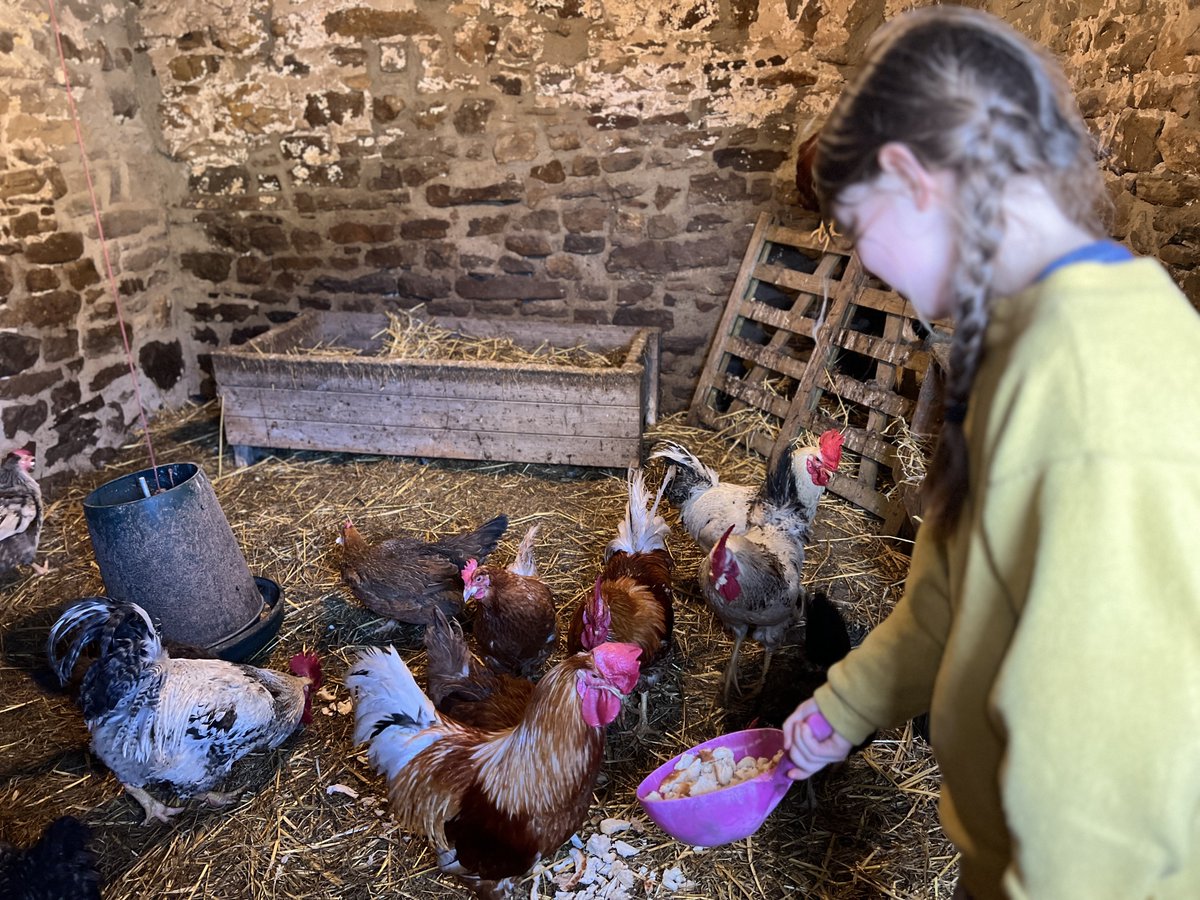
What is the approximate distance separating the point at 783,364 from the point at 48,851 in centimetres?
364

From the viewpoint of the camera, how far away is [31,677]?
2.93 m

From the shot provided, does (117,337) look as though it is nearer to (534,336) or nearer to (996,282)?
(534,336)

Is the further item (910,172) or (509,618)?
(509,618)

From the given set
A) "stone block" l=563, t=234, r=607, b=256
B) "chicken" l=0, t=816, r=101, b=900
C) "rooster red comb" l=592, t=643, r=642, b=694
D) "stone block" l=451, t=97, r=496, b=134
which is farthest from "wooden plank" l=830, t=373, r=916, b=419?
"chicken" l=0, t=816, r=101, b=900

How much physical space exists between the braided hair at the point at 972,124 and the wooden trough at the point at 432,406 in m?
2.95

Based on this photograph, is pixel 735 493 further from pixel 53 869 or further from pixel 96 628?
pixel 53 869

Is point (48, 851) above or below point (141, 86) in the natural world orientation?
below

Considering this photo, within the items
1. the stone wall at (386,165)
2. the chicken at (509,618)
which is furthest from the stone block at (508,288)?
the chicken at (509,618)

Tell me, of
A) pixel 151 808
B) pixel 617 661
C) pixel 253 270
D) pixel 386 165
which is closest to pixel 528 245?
pixel 386 165

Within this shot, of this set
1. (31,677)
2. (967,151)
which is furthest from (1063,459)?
(31,677)

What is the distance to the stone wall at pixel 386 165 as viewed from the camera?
162 inches

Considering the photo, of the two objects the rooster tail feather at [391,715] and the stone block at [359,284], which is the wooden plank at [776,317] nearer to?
the stone block at [359,284]

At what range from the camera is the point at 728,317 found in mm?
4598

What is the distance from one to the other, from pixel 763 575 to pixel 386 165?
3.51 m
